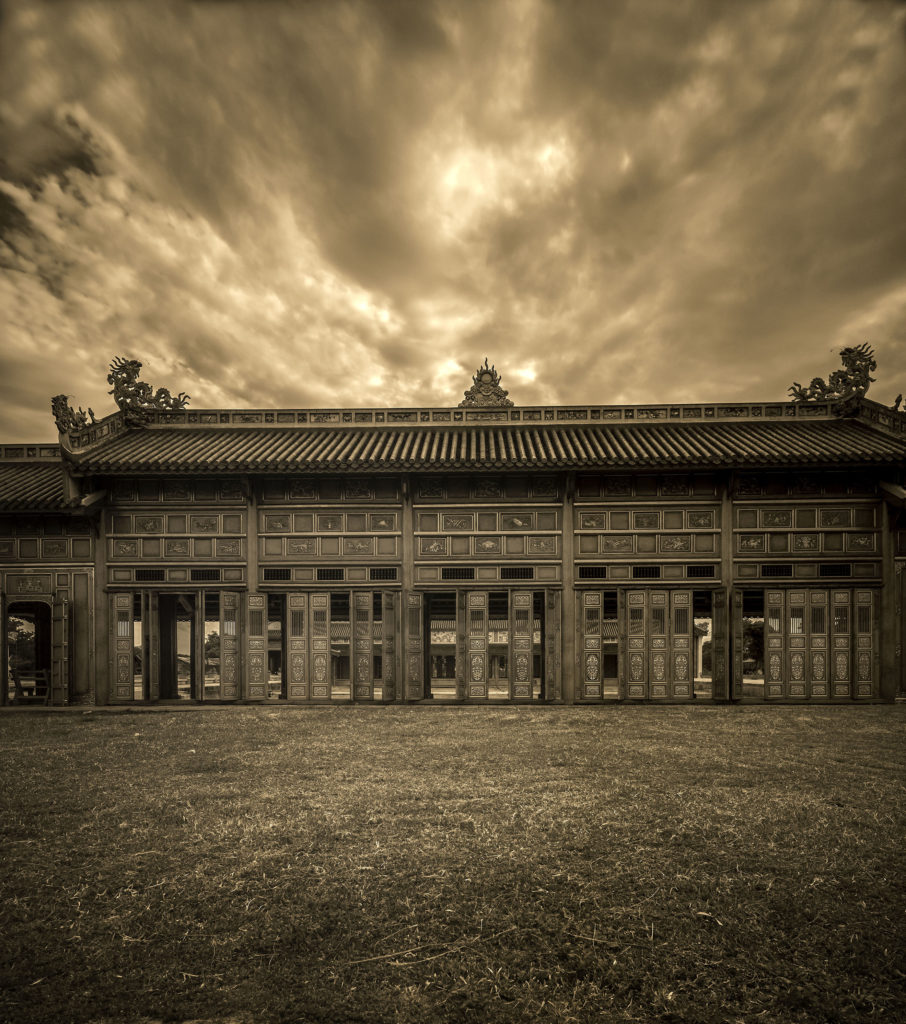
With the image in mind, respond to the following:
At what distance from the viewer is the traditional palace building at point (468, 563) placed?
472 inches

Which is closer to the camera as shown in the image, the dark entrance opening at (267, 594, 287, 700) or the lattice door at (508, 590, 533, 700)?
the lattice door at (508, 590, 533, 700)

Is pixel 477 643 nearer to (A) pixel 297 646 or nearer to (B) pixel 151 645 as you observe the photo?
(A) pixel 297 646

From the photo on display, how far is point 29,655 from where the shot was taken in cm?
1939

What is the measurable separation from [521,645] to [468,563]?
2280 millimetres

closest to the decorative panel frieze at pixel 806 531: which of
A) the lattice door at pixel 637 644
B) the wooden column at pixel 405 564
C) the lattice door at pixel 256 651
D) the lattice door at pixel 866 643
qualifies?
the lattice door at pixel 866 643

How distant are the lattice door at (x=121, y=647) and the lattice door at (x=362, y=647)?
5263 millimetres

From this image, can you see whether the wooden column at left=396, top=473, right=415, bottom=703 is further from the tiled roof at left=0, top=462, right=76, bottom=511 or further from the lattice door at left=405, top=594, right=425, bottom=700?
the tiled roof at left=0, top=462, right=76, bottom=511

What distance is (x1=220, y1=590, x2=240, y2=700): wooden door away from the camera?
39.9ft

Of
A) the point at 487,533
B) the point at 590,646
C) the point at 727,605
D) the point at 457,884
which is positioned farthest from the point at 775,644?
the point at 457,884

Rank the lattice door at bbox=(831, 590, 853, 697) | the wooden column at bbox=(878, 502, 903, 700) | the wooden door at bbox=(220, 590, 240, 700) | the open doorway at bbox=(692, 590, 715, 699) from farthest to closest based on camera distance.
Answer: the open doorway at bbox=(692, 590, 715, 699), the wooden door at bbox=(220, 590, 240, 700), the lattice door at bbox=(831, 590, 853, 697), the wooden column at bbox=(878, 502, 903, 700)

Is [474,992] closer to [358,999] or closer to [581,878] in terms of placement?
[358,999]

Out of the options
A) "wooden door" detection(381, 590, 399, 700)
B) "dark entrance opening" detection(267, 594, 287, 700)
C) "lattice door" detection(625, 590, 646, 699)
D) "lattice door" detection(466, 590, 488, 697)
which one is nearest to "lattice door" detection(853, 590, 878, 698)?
"lattice door" detection(625, 590, 646, 699)

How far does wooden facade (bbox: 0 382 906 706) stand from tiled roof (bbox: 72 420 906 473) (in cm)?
11

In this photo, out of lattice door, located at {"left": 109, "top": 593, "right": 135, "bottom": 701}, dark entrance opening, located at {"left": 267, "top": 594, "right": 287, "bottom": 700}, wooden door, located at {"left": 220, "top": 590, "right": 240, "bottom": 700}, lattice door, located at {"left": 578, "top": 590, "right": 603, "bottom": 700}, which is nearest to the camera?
lattice door, located at {"left": 578, "top": 590, "right": 603, "bottom": 700}
